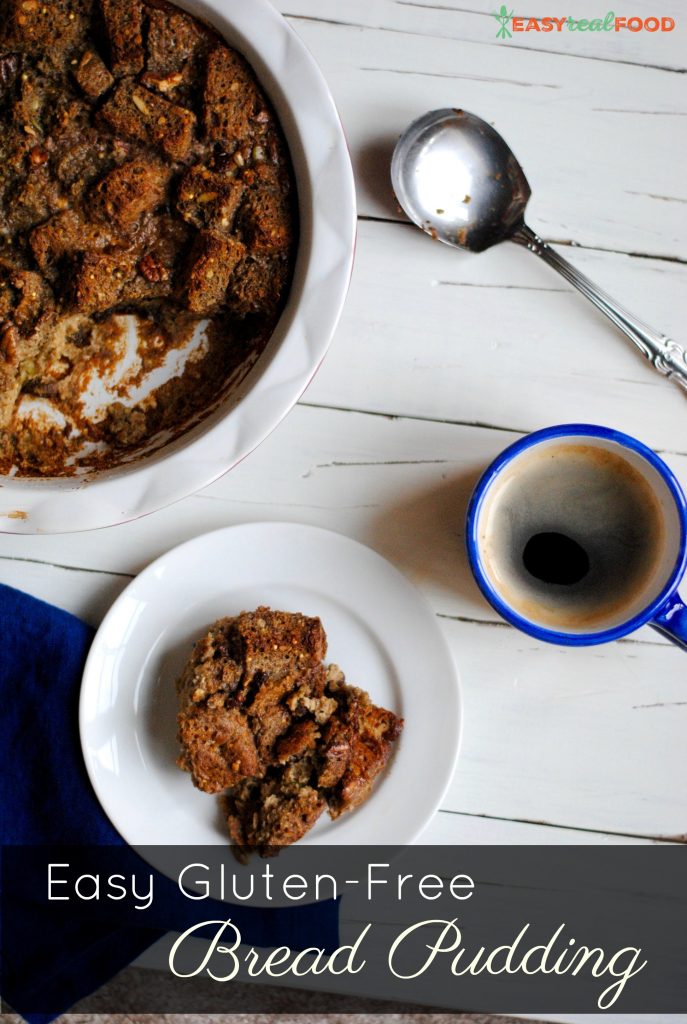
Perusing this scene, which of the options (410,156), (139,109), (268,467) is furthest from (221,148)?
(268,467)

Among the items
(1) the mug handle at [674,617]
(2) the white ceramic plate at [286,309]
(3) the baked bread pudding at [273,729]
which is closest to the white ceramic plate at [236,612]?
(3) the baked bread pudding at [273,729]

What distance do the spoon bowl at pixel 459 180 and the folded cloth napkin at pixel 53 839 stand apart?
741 mm

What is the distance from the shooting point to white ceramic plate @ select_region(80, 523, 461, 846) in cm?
118

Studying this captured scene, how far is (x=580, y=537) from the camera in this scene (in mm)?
1150

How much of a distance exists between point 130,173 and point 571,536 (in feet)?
2.36

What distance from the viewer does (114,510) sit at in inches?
41.9

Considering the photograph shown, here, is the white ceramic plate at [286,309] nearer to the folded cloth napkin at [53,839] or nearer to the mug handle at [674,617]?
the folded cloth napkin at [53,839]

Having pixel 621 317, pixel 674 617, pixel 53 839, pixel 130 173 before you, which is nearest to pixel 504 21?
pixel 621 317

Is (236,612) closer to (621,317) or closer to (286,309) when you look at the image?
(286,309)

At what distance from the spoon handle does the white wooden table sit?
0.02 m

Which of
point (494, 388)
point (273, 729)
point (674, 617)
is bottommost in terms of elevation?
point (273, 729)

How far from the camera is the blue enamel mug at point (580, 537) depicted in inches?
41.6

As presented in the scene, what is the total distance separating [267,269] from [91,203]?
22 centimetres

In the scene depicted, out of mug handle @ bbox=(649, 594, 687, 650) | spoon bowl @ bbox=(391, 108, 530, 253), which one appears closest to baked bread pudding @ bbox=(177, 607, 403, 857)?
mug handle @ bbox=(649, 594, 687, 650)
